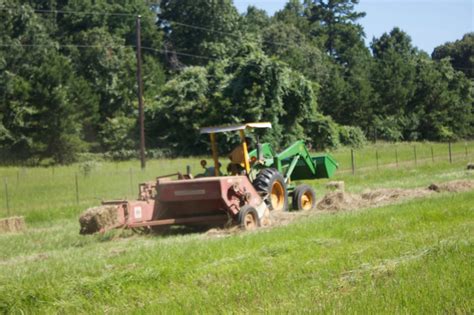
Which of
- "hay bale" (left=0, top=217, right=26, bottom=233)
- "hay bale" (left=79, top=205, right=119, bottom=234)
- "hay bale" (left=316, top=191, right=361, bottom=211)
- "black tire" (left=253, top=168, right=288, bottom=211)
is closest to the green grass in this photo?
"hay bale" (left=79, top=205, right=119, bottom=234)

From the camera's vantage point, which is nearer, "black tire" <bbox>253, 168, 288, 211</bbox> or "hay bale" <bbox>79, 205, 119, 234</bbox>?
"hay bale" <bbox>79, 205, 119, 234</bbox>

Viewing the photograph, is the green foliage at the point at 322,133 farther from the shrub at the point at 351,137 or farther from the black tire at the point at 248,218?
the black tire at the point at 248,218

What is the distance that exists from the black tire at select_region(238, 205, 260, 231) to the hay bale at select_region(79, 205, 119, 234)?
2.71 meters

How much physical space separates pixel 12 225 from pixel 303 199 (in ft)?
28.4

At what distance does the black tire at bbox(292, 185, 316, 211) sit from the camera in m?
19.5

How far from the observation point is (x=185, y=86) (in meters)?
51.7

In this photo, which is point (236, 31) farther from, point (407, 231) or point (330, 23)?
point (407, 231)

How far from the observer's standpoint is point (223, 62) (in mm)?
53562

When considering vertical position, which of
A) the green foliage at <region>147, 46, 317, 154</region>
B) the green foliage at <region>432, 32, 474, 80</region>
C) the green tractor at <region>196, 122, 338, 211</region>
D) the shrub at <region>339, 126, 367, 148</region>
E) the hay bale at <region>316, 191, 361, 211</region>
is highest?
the green foliage at <region>432, 32, 474, 80</region>

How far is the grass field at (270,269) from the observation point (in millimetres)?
7809

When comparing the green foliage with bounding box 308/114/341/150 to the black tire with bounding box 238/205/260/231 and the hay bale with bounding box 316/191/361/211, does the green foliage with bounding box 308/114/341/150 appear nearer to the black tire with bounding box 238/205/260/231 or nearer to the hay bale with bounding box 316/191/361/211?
the hay bale with bounding box 316/191/361/211

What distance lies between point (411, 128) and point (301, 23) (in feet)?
93.3

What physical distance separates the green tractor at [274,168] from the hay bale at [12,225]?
626 cm

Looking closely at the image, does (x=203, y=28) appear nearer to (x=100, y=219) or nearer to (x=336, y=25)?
(x=336, y=25)
